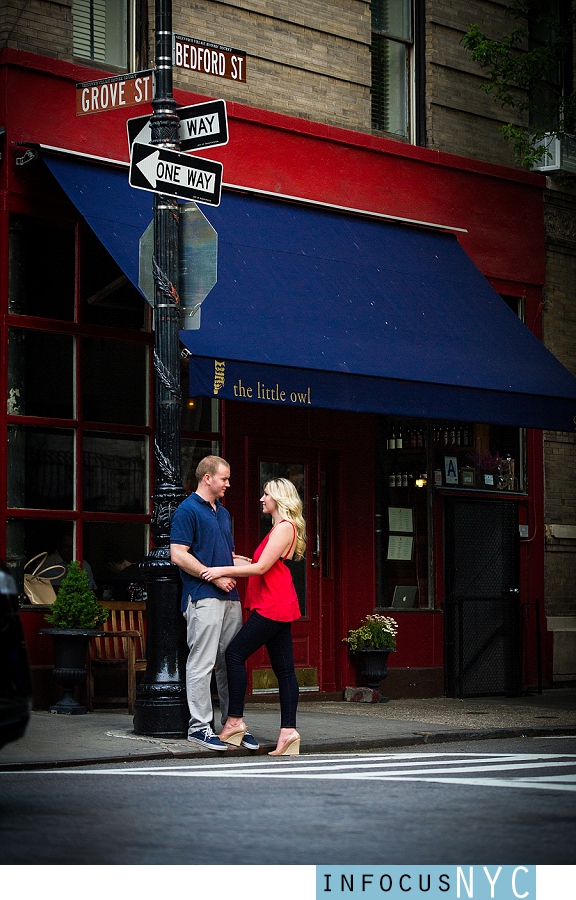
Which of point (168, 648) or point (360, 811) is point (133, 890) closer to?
point (360, 811)

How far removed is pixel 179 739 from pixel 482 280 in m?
7.34

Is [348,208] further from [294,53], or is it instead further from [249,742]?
[249,742]

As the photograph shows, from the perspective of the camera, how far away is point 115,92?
11.3 metres

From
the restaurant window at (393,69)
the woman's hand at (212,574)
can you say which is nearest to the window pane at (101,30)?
the restaurant window at (393,69)

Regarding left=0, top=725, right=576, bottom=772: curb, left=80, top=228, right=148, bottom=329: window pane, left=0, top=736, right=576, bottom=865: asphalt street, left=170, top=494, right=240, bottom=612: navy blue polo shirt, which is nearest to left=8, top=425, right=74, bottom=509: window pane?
left=80, top=228, right=148, bottom=329: window pane

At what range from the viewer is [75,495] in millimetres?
12953

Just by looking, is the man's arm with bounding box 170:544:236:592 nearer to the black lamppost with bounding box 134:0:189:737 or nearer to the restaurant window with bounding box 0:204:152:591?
the black lamppost with bounding box 134:0:189:737

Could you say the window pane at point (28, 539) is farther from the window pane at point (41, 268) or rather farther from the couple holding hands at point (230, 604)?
the couple holding hands at point (230, 604)

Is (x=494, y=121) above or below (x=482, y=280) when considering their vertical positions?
above

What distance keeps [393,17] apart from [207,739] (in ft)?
31.8

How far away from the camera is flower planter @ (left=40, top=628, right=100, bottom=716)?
12.1 metres

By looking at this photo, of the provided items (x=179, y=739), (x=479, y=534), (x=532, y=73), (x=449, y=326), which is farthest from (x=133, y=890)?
(x=532, y=73)

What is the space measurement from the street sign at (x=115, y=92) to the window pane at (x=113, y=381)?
2364mm

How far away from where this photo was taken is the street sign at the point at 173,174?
10633 mm
